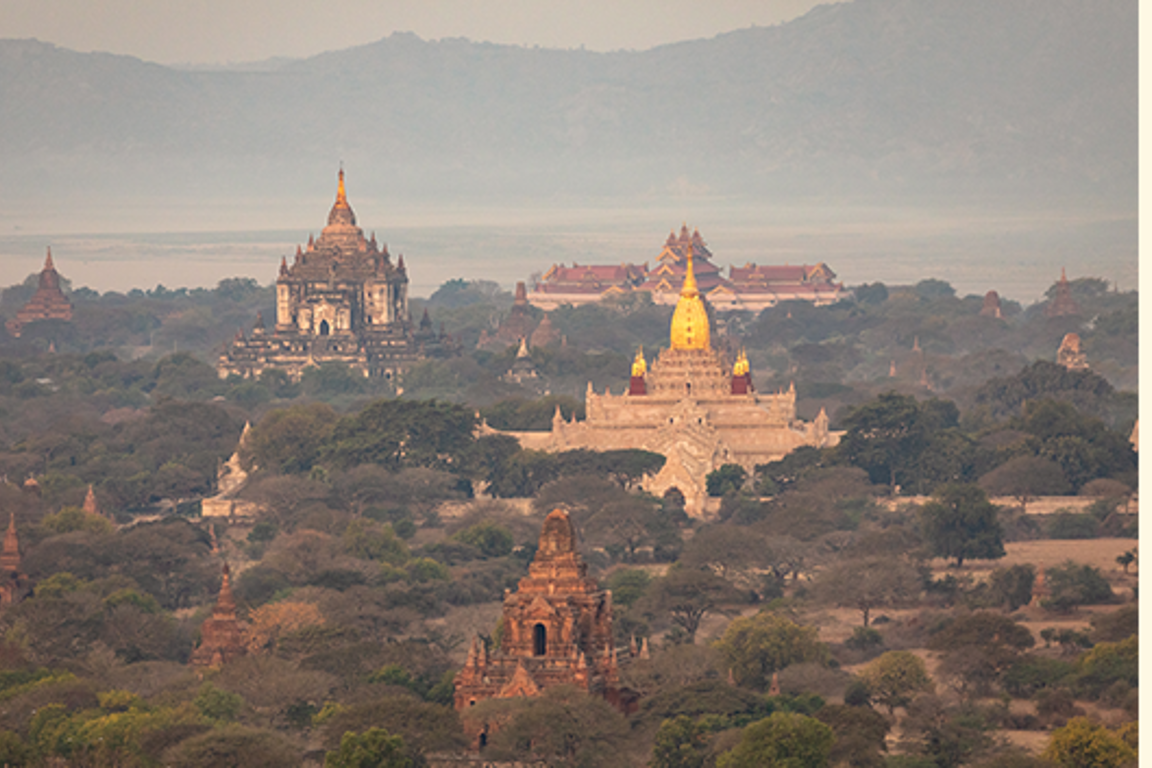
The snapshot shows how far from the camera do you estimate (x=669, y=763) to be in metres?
55.5

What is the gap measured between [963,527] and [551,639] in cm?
3602

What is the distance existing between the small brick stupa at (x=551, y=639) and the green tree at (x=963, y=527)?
109ft

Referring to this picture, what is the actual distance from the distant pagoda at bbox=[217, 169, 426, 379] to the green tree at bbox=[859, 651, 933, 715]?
108 metres

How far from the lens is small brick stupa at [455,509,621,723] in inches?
2265

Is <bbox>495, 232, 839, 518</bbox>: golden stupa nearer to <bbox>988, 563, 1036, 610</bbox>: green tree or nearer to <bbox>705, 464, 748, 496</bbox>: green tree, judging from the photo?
<bbox>705, 464, 748, 496</bbox>: green tree

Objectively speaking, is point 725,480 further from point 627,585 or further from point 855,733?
point 855,733

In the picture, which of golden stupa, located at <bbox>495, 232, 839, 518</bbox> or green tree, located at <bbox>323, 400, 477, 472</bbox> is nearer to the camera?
golden stupa, located at <bbox>495, 232, 839, 518</bbox>

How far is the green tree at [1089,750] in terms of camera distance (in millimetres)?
55375

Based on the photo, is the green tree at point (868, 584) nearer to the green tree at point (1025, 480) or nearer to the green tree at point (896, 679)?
the green tree at point (896, 679)

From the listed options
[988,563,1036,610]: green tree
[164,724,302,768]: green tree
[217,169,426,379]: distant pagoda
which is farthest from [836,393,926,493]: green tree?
Answer: [217,169,426,379]: distant pagoda

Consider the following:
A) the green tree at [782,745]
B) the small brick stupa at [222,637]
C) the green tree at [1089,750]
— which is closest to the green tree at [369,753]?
the green tree at [782,745]

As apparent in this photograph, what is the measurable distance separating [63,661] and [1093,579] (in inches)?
1131

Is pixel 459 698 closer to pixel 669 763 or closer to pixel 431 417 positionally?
pixel 669 763

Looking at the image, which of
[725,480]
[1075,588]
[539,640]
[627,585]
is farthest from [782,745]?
[725,480]
